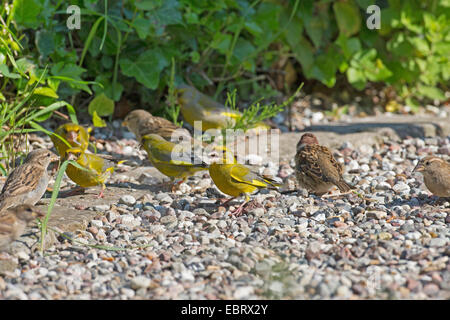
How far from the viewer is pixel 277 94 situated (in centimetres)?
810

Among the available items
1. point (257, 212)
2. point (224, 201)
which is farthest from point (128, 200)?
point (257, 212)

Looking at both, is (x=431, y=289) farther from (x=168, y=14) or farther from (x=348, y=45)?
(x=348, y=45)

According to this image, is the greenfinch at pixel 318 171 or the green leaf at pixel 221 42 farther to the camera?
the green leaf at pixel 221 42

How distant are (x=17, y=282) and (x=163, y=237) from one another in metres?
1.10

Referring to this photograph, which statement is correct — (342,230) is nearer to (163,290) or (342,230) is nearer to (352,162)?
(163,290)

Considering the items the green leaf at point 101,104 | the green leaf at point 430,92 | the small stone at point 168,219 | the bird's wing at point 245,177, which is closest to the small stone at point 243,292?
the small stone at point 168,219

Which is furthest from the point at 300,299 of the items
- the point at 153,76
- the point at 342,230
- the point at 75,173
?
the point at 153,76

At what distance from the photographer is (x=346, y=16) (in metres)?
8.36

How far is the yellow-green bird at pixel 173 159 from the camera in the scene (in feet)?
18.5

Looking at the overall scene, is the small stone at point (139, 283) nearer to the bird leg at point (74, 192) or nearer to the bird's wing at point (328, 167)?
the bird leg at point (74, 192)

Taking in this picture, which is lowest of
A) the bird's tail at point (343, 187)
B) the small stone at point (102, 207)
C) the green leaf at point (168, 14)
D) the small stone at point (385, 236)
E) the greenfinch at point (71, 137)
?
the small stone at point (385, 236)

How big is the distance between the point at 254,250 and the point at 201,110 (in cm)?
322

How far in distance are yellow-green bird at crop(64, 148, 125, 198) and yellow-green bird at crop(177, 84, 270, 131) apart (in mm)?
1860

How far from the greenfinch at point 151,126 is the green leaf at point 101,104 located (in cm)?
25
